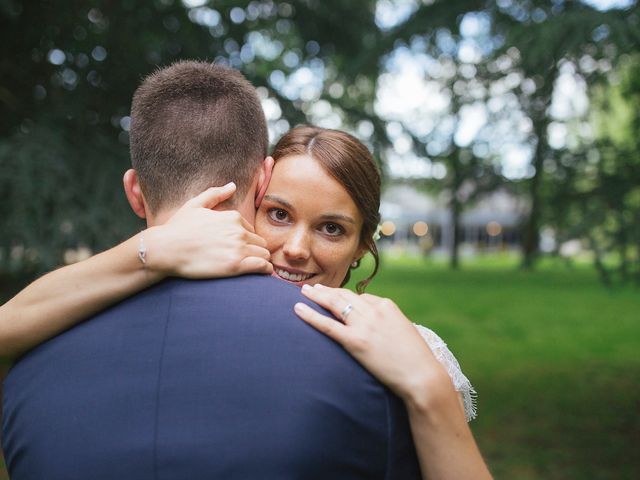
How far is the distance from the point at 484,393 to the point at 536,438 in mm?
1762

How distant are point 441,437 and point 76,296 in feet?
3.09

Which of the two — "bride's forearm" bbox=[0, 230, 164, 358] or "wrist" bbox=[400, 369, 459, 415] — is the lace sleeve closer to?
"wrist" bbox=[400, 369, 459, 415]

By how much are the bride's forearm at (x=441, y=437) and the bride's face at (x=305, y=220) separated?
34.5 inches

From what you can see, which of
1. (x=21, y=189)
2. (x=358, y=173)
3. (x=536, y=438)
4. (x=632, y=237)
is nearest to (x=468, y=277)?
(x=536, y=438)

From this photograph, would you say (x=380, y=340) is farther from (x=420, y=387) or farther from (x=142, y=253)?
(x=142, y=253)

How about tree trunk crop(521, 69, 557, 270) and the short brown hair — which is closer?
the short brown hair

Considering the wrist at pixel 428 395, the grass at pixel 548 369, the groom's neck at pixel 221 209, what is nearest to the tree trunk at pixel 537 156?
the grass at pixel 548 369

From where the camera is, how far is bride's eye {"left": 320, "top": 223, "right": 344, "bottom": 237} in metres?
2.26

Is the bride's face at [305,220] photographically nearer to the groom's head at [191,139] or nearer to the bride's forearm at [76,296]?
the groom's head at [191,139]

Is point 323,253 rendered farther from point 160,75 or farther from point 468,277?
point 468,277

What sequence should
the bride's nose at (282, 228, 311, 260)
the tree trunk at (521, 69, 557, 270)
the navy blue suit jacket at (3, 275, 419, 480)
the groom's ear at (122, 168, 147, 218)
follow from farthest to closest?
the tree trunk at (521, 69, 557, 270) → the bride's nose at (282, 228, 311, 260) → the groom's ear at (122, 168, 147, 218) → the navy blue suit jacket at (3, 275, 419, 480)

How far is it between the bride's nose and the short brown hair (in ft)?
1.51

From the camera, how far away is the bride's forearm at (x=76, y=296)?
5.01ft

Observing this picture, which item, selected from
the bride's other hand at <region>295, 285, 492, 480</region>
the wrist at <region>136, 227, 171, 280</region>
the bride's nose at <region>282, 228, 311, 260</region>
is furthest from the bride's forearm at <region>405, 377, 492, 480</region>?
the bride's nose at <region>282, 228, 311, 260</region>
